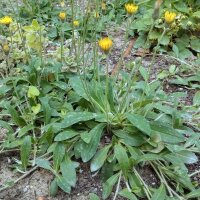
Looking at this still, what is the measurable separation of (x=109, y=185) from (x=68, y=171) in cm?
19

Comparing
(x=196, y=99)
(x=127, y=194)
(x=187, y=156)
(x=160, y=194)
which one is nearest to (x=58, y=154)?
(x=127, y=194)

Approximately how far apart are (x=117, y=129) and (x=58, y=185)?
39 cm

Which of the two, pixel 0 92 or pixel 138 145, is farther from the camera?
pixel 0 92

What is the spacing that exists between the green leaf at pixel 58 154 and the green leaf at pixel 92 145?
0.31 ft

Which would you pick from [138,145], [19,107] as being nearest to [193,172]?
[138,145]

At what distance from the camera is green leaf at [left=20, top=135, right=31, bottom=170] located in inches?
73.9

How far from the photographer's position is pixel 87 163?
1918 mm

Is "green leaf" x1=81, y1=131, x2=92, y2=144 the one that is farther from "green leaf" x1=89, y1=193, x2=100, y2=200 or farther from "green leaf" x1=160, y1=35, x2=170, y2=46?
"green leaf" x1=160, y1=35, x2=170, y2=46

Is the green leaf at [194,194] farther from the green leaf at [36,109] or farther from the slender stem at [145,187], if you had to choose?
the green leaf at [36,109]

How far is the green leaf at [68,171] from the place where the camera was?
1.78 m

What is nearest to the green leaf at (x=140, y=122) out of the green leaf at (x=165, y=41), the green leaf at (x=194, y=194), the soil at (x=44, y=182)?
the soil at (x=44, y=182)

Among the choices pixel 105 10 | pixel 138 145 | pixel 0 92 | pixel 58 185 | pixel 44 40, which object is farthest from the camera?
pixel 105 10

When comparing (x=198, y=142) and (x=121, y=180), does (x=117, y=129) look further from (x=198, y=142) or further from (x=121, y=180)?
(x=198, y=142)

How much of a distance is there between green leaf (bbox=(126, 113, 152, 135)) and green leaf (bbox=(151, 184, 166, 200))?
0.24 m
